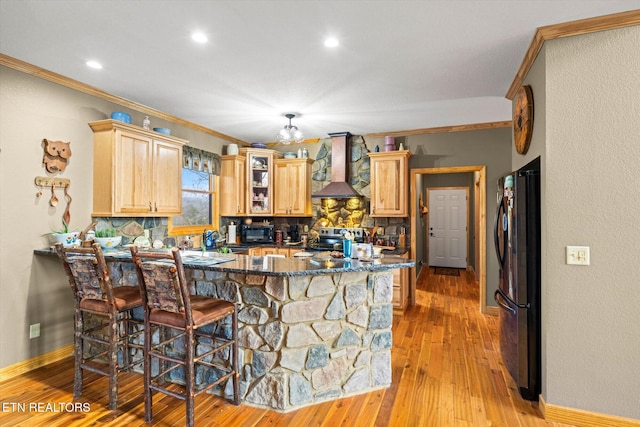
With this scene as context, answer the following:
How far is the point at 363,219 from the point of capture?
529cm

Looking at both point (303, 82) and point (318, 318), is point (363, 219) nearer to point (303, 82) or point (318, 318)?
point (303, 82)

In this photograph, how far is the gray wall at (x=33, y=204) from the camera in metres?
2.79

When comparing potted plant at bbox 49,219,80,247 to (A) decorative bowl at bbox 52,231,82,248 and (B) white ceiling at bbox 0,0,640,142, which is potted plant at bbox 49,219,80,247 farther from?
(B) white ceiling at bbox 0,0,640,142

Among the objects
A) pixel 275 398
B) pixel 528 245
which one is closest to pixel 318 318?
pixel 275 398

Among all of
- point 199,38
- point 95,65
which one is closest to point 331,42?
point 199,38

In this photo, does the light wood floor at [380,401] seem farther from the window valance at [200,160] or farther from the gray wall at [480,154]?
the window valance at [200,160]

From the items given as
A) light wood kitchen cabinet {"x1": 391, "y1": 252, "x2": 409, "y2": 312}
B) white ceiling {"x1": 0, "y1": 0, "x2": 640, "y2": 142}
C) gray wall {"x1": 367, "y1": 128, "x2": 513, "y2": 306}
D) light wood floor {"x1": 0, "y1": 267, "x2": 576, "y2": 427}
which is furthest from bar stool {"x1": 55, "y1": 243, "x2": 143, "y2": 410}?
gray wall {"x1": 367, "y1": 128, "x2": 513, "y2": 306}

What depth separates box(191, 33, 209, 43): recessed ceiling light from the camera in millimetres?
2375

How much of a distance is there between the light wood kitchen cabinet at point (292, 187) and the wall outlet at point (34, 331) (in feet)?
10.5

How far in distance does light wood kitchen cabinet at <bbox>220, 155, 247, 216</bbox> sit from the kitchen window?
0.11 meters

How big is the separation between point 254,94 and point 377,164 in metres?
2.16

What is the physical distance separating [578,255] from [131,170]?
3.92m

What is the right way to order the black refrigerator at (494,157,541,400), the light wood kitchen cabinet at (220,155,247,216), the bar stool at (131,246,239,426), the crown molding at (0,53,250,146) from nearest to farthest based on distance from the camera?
the bar stool at (131,246,239,426)
the black refrigerator at (494,157,541,400)
the crown molding at (0,53,250,146)
the light wood kitchen cabinet at (220,155,247,216)

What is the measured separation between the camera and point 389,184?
4.88 m
